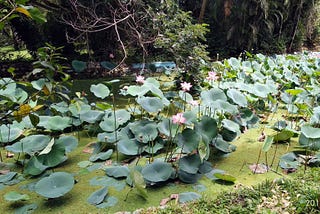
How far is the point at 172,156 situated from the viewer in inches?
86.0

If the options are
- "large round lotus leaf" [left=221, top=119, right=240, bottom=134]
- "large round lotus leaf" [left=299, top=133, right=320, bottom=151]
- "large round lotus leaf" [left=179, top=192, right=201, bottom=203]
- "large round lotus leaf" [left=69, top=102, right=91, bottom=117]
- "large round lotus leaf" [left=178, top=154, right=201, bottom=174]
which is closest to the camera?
"large round lotus leaf" [left=179, top=192, right=201, bottom=203]

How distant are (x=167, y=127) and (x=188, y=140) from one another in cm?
27

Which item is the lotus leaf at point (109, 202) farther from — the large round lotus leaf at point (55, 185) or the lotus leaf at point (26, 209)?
the lotus leaf at point (26, 209)

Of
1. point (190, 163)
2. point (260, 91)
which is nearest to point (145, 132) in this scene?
point (190, 163)

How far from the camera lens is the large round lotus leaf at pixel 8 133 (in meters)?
2.29

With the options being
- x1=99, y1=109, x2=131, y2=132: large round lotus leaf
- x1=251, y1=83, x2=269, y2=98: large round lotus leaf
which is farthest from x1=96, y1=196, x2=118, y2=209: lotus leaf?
x1=251, y1=83, x2=269, y2=98: large round lotus leaf

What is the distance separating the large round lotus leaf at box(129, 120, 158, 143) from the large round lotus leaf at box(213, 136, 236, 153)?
46cm

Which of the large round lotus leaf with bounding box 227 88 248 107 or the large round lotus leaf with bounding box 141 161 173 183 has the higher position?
the large round lotus leaf with bounding box 227 88 248 107

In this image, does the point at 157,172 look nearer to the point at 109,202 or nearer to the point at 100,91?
the point at 109,202

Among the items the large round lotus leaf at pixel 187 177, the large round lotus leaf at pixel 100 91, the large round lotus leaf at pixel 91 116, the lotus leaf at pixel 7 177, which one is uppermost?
the large round lotus leaf at pixel 100 91

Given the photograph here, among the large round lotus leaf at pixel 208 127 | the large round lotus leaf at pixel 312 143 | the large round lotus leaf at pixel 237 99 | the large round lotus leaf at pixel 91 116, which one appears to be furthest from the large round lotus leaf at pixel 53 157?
the large round lotus leaf at pixel 312 143

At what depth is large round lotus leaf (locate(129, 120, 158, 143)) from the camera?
89.7 inches

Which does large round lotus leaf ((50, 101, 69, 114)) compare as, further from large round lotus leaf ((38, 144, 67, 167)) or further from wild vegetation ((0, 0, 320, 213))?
large round lotus leaf ((38, 144, 67, 167))

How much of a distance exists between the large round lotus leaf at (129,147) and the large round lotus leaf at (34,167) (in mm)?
503
